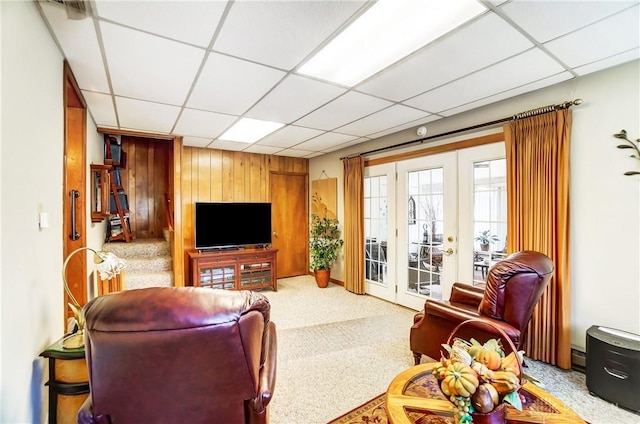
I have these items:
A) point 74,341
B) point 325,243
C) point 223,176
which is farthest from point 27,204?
point 325,243

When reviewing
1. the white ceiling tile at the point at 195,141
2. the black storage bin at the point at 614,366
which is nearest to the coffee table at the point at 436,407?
the black storage bin at the point at 614,366

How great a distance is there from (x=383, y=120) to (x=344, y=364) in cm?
269

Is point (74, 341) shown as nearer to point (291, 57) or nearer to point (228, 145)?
point (291, 57)

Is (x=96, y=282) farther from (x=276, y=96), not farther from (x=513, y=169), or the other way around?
(x=513, y=169)

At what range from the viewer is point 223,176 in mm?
5320

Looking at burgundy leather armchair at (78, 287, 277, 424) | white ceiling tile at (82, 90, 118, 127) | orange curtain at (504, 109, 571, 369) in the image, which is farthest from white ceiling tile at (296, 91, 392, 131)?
burgundy leather armchair at (78, 287, 277, 424)

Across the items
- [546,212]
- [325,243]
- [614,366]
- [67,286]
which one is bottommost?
[614,366]

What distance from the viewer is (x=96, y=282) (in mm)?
3488

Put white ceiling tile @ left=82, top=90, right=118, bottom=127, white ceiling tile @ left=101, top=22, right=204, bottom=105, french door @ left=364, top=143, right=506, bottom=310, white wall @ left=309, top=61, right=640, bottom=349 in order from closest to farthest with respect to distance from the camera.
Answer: white ceiling tile @ left=101, top=22, right=204, bottom=105, white wall @ left=309, top=61, right=640, bottom=349, white ceiling tile @ left=82, top=90, right=118, bottom=127, french door @ left=364, top=143, right=506, bottom=310

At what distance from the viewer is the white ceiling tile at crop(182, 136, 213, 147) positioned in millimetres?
4449

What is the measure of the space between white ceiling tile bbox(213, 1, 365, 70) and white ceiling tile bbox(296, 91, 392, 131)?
90 cm

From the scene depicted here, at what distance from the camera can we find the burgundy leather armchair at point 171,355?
→ 1.01 m

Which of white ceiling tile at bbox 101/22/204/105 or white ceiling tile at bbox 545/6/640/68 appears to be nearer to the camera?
white ceiling tile at bbox 545/6/640/68

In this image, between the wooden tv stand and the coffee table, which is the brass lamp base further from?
the wooden tv stand
